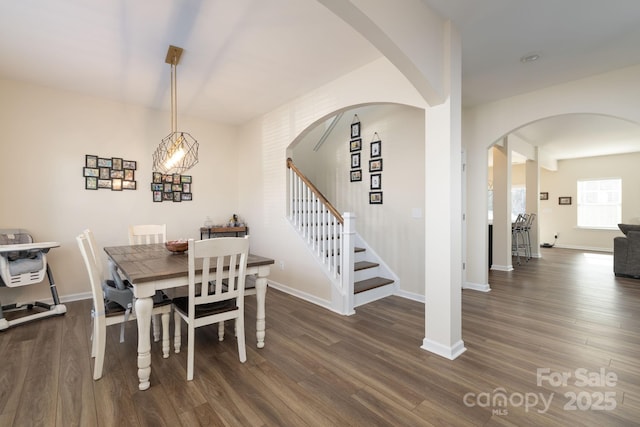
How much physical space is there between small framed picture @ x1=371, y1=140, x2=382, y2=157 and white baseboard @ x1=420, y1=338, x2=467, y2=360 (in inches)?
104

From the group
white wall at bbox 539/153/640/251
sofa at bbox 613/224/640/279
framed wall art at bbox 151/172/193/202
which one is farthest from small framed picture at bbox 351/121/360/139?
white wall at bbox 539/153/640/251

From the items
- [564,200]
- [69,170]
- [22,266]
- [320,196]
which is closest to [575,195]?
[564,200]

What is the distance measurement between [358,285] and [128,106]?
13.5 ft

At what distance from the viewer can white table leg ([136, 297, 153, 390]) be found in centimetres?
190

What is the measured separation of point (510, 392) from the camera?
1.88 m

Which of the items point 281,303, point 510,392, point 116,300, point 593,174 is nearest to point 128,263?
point 116,300

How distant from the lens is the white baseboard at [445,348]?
2.32 m

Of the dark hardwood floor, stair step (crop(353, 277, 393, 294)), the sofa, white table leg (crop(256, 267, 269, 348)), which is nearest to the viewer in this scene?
the dark hardwood floor

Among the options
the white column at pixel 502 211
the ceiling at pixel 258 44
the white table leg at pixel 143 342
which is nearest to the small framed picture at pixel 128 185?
the ceiling at pixel 258 44

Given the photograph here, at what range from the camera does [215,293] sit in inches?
86.4

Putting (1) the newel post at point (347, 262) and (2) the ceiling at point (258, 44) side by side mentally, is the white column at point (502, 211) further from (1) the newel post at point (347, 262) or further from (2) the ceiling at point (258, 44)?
(1) the newel post at point (347, 262)

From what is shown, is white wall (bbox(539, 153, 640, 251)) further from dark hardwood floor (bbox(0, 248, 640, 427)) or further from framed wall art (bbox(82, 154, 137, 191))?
A: framed wall art (bbox(82, 154, 137, 191))

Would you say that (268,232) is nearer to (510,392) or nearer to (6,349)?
(6,349)

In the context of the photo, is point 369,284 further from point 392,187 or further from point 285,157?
point 285,157
